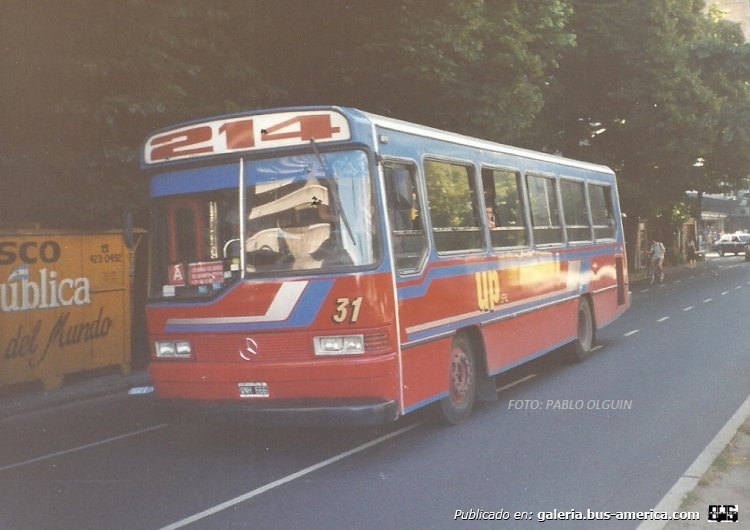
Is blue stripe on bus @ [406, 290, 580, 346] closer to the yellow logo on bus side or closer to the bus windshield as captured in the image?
the yellow logo on bus side

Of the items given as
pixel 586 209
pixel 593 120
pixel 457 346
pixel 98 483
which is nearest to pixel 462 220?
pixel 457 346

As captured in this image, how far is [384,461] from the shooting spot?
6957 mm

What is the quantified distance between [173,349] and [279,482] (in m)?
1.66

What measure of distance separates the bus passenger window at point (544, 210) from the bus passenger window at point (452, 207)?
1.92 m

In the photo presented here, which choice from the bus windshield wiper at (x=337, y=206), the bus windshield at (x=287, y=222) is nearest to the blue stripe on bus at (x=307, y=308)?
the bus windshield at (x=287, y=222)

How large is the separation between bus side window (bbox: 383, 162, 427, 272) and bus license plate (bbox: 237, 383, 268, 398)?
1495mm

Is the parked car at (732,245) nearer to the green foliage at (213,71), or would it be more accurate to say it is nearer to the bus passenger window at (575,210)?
the green foliage at (213,71)

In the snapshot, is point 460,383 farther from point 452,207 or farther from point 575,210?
point 575,210

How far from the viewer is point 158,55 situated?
1127 centimetres

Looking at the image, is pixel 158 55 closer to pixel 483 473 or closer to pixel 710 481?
pixel 483 473

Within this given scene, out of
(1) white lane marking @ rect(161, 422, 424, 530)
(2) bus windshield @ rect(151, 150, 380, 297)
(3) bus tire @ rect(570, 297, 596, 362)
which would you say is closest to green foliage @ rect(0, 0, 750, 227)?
(2) bus windshield @ rect(151, 150, 380, 297)

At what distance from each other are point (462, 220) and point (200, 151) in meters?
2.80

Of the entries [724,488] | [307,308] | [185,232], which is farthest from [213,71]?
[724,488]

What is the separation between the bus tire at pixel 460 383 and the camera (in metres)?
8.16
